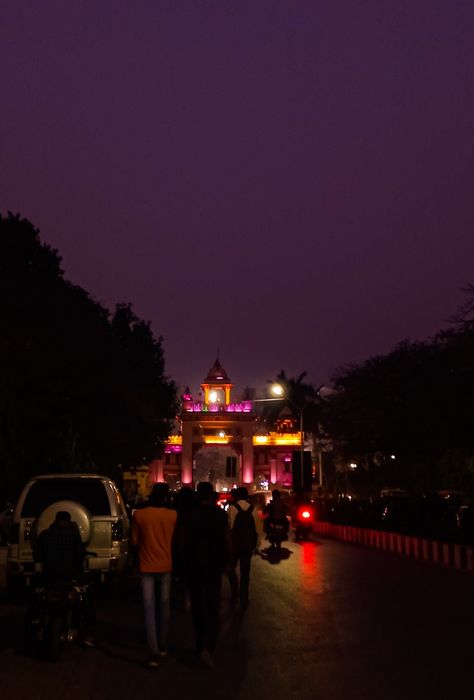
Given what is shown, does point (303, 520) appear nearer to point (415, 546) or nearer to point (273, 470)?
point (415, 546)

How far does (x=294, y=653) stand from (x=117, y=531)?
17.6ft

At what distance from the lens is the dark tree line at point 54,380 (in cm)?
3481

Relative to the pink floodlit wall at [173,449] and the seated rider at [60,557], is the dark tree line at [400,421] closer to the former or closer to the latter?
the pink floodlit wall at [173,449]

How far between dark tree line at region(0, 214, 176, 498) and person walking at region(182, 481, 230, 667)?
21.5 meters

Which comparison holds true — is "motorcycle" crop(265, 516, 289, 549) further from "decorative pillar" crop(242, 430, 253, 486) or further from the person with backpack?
"decorative pillar" crop(242, 430, 253, 486)

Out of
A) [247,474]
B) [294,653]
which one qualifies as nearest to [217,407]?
[247,474]

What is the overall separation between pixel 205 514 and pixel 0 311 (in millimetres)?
27708

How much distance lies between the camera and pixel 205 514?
10547 mm

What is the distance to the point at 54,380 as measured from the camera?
129ft

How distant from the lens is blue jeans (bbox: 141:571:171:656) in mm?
9742

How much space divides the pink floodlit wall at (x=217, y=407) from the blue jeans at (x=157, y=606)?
3139 inches

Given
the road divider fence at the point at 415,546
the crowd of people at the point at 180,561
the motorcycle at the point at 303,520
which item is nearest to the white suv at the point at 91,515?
the crowd of people at the point at 180,561

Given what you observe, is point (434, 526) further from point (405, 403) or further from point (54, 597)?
point (405, 403)

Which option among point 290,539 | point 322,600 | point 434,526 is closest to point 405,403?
point 290,539
